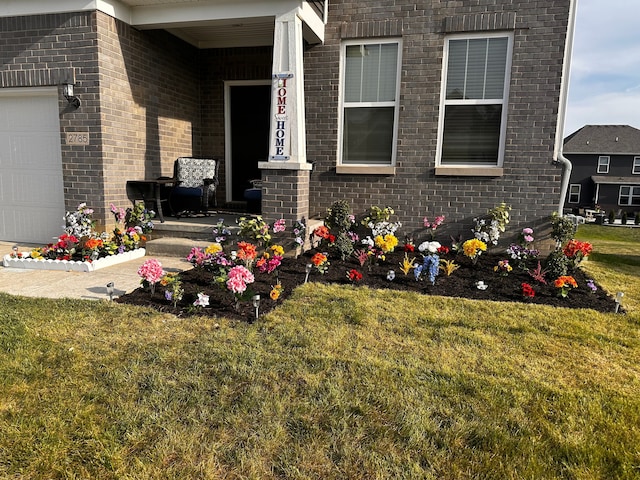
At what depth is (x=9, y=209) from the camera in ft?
21.3

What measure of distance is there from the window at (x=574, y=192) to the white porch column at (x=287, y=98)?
38.0 m

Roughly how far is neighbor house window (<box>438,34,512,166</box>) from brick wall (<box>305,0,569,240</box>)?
0.46ft

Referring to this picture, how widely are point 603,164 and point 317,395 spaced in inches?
1652

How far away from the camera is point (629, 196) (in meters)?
35.7

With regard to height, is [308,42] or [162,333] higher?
[308,42]

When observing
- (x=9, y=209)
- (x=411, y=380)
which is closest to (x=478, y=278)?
(x=411, y=380)

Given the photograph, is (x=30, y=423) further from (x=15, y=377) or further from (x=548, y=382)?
→ (x=548, y=382)

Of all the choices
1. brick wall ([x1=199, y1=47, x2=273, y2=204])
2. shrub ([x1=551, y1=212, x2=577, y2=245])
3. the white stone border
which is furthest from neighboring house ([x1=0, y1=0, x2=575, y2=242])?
the white stone border

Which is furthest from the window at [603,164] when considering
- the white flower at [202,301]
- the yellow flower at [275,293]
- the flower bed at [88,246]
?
the white flower at [202,301]

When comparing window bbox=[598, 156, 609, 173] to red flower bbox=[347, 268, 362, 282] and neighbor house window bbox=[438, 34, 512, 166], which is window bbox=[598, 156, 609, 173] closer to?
neighbor house window bbox=[438, 34, 512, 166]

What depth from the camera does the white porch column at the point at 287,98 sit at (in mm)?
5410

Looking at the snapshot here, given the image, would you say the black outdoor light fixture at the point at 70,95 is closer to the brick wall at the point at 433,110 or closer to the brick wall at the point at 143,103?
the brick wall at the point at 143,103

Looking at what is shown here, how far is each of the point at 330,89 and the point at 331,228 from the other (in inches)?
84.8

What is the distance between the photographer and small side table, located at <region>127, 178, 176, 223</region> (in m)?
6.30
